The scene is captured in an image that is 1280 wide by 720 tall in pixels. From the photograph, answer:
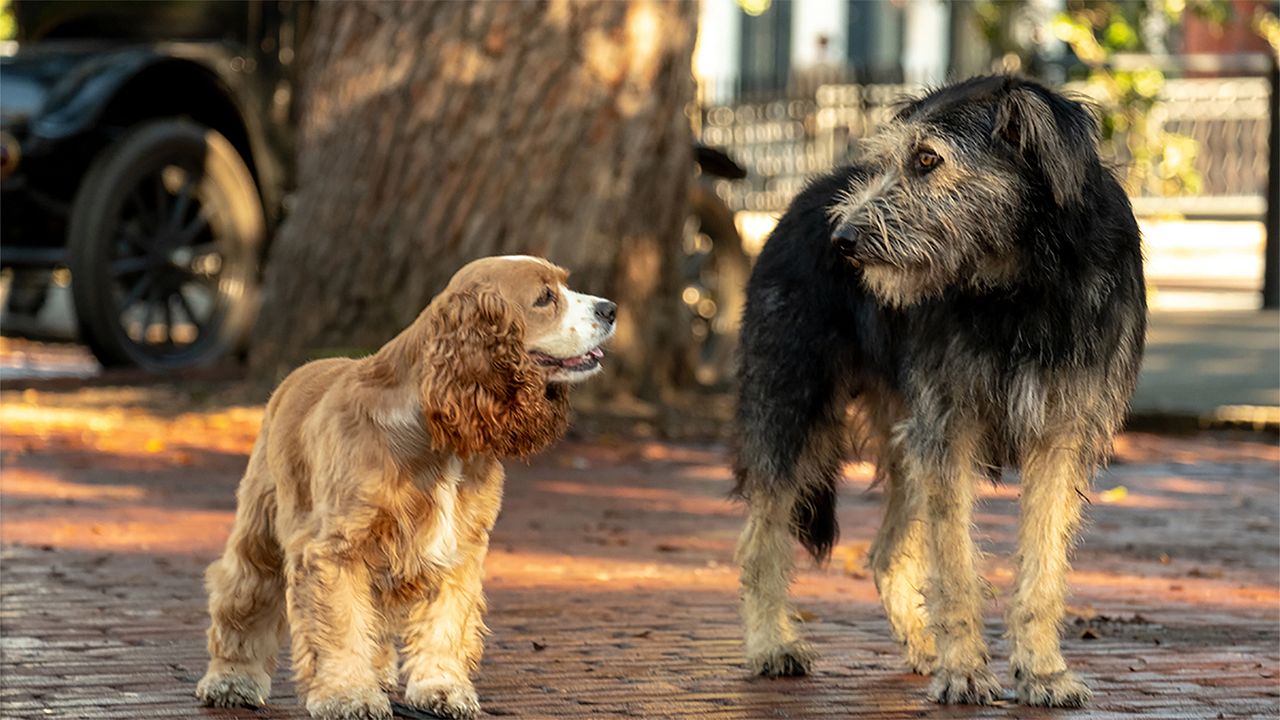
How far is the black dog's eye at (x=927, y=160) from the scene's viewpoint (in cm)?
559

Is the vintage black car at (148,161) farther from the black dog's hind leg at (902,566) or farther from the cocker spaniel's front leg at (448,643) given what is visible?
the cocker spaniel's front leg at (448,643)

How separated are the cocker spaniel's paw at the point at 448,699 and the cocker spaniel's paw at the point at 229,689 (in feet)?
1.64

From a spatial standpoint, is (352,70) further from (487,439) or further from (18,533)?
(487,439)

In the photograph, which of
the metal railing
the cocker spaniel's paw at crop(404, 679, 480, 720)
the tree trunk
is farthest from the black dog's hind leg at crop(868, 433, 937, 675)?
the metal railing

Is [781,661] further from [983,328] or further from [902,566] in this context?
[983,328]

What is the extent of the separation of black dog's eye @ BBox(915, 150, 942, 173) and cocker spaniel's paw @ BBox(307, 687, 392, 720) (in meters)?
2.06

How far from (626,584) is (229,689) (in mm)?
2309

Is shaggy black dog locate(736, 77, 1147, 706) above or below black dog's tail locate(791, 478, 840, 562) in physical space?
above

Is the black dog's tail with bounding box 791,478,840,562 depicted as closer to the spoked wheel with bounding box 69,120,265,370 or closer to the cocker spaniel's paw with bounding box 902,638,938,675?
the cocker spaniel's paw with bounding box 902,638,938,675

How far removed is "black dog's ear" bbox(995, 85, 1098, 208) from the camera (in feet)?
18.0

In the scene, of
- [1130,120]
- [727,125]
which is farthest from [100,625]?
[727,125]

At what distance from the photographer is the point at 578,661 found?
6.18m

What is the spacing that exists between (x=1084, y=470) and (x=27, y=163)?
9.07 m

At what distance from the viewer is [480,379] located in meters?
5.28
